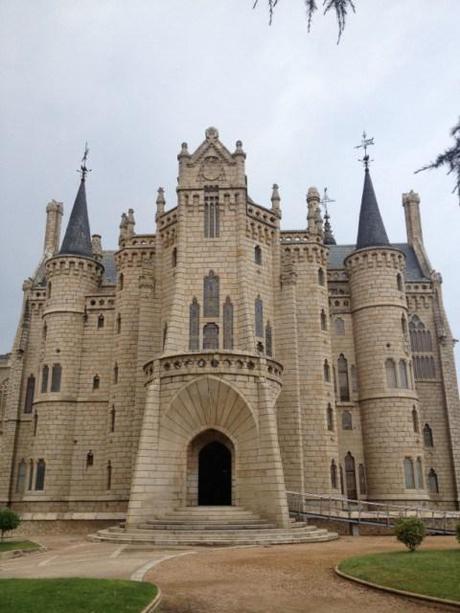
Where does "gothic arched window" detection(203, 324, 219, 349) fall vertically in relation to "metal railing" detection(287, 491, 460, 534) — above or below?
above

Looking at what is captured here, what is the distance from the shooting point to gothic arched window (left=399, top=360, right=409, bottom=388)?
35.3m

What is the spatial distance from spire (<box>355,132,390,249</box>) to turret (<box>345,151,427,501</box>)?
2.6 inches

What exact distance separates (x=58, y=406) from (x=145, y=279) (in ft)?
31.8

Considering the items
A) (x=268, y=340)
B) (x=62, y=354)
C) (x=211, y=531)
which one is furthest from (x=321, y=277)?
(x=211, y=531)

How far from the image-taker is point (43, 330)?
125ft

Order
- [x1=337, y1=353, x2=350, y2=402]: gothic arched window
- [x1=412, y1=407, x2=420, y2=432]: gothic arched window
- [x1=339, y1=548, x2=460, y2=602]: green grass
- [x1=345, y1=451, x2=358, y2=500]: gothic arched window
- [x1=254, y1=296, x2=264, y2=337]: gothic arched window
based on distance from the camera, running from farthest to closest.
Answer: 1. [x1=337, y1=353, x2=350, y2=402]: gothic arched window
2. [x1=345, y1=451, x2=358, y2=500]: gothic arched window
3. [x1=412, y1=407, x2=420, y2=432]: gothic arched window
4. [x1=254, y1=296, x2=264, y2=337]: gothic arched window
5. [x1=339, y1=548, x2=460, y2=602]: green grass

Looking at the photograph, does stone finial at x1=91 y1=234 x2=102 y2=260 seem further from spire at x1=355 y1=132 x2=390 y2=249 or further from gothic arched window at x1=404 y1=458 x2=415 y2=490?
gothic arched window at x1=404 y1=458 x2=415 y2=490

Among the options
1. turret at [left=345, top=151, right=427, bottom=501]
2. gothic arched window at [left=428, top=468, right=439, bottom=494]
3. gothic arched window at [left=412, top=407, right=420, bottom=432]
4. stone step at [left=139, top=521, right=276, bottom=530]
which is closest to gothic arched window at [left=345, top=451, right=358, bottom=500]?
turret at [left=345, top=151, right=427, bottom=501]

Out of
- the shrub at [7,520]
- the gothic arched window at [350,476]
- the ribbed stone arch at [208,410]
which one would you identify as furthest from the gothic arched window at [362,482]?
the shrub at [7,520]

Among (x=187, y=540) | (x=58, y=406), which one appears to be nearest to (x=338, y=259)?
(x=58, y=406)

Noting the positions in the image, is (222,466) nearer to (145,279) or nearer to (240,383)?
(240,383)

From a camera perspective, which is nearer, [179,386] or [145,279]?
[179,386]

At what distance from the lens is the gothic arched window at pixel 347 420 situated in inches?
1416

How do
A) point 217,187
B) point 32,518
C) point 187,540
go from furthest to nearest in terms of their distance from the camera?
point 217,187, point 32,518, point 187,540
